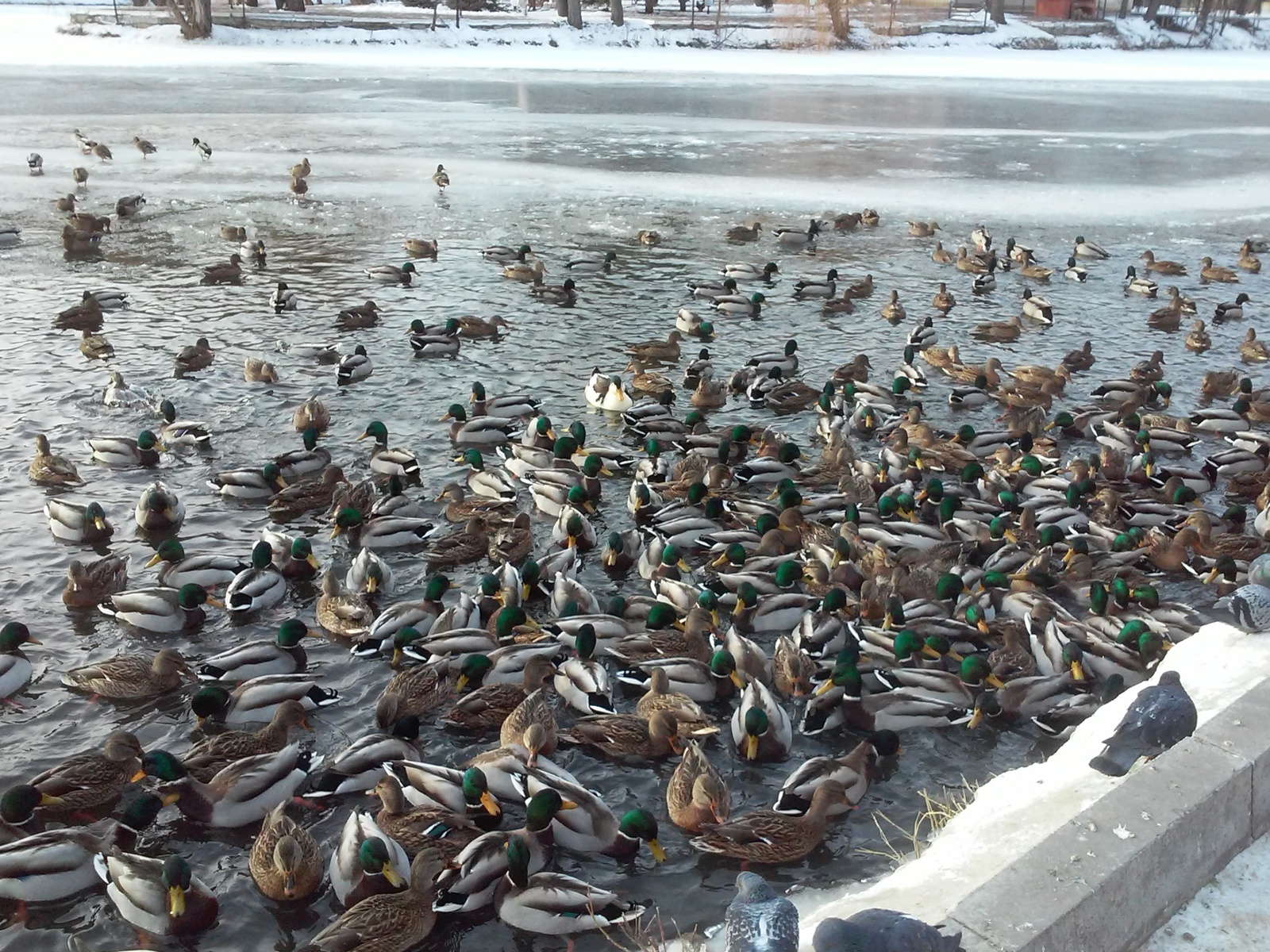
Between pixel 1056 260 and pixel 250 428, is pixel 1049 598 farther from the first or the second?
pixel 1056 260

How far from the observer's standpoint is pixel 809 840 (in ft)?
21.0

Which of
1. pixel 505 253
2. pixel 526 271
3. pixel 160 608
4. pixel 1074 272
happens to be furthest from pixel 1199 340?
pixel 160 608

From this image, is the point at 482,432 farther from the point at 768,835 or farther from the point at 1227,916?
the point at 1227,916

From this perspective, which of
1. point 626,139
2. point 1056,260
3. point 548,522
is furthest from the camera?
point 626,139

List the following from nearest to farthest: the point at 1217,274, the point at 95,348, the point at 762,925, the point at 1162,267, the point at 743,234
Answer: the point at 762,925, the point at 95,348, the point at 1217,274, the point at 1162,267, the point at 743,234

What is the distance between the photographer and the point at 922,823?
661 cm

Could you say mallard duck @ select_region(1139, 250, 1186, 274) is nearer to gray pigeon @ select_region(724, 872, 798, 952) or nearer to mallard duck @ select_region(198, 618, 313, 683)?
mallard duck @ select_region(198, 618, 313, 683)

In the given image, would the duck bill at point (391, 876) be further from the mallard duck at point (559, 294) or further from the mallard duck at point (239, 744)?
the mallard duck at point (559, 294)

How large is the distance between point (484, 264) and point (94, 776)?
1245 cm

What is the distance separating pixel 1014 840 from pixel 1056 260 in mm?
15288

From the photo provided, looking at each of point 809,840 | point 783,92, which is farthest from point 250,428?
point 783,92

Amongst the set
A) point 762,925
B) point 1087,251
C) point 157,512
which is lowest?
point 157,512

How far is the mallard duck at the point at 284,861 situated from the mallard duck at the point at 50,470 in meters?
5.56

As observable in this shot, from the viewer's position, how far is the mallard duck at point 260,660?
7711 mm
